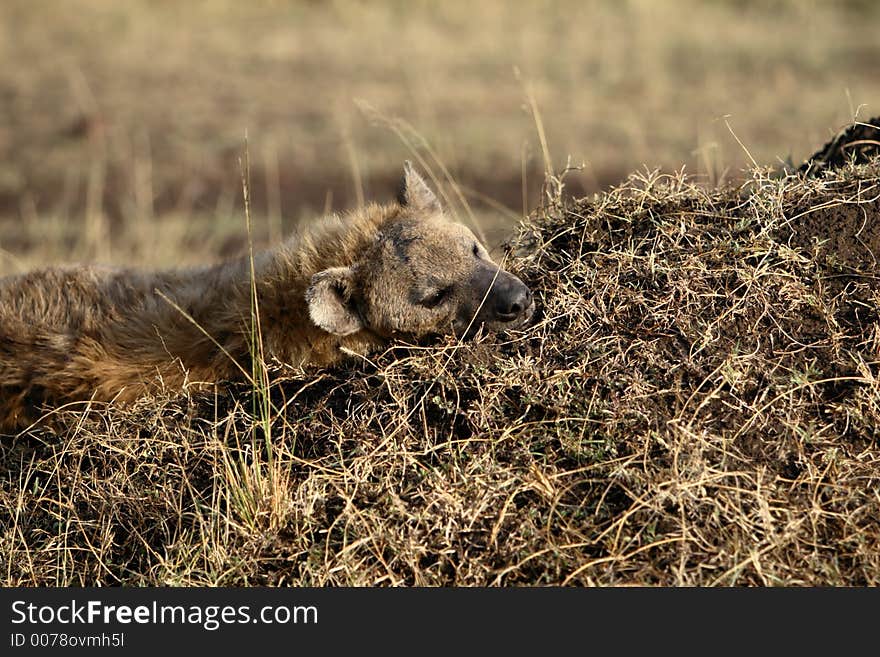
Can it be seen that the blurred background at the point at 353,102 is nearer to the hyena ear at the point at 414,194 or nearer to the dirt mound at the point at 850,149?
the hyena ear at the point at 414,194

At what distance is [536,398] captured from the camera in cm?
366

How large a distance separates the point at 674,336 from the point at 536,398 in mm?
571

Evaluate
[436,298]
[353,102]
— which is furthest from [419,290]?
[353,102]

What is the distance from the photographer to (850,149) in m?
4.64

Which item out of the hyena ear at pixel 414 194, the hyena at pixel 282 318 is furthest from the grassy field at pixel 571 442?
the hyena ear at pixel 414 194

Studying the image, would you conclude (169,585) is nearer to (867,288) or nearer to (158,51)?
(867,288)

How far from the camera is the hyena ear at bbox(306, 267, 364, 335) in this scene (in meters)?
3.99

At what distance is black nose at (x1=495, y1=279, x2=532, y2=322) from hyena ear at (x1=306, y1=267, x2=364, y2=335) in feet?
1.97

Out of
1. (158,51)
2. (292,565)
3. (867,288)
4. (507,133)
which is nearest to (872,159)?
(867,288)

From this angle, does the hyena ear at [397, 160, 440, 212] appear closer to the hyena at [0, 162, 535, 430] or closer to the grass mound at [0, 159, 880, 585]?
the hyena at [0, 162, 535, 430]

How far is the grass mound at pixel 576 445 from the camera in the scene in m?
3.31

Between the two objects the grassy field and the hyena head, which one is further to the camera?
A: the hyena head

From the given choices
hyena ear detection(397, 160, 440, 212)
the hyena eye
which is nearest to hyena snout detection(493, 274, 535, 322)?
the hyena eye

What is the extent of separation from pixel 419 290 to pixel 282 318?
1.93 ft
